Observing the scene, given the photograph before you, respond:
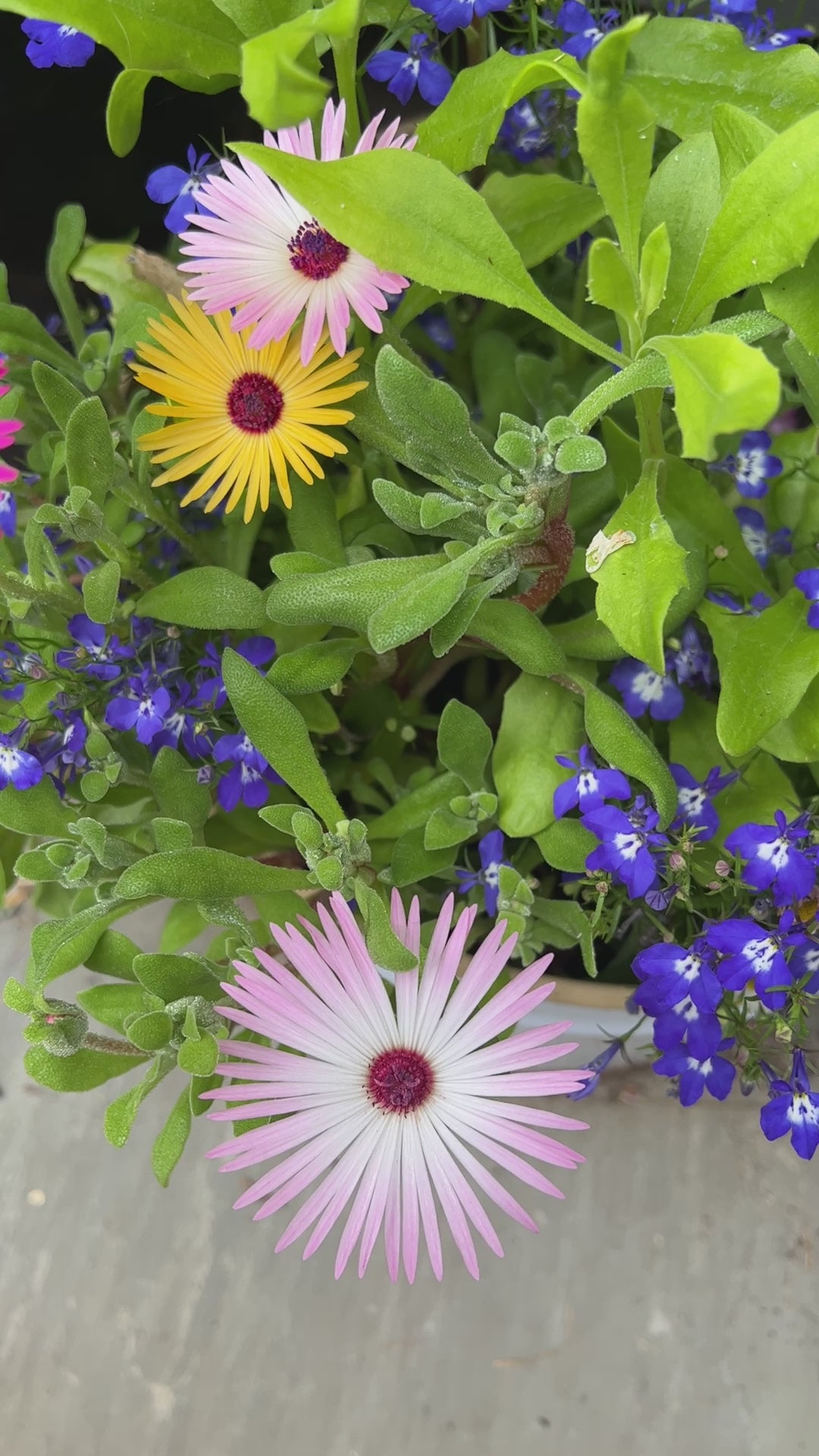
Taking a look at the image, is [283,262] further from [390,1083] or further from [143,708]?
[390,1083]

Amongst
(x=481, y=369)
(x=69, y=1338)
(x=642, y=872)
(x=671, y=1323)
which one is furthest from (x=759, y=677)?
(x=69, y=1338)

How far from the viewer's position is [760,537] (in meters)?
0.46

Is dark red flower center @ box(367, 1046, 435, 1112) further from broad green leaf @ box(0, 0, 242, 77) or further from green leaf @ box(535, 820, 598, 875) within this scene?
broad green leaf @ box(0, 0, 242, 77)

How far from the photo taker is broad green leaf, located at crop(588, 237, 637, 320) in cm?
31

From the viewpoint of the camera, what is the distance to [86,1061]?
39 cm

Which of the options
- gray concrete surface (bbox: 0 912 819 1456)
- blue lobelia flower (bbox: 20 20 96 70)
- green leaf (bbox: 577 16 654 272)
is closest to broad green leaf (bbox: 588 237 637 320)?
green leaf (bbox: 577 16 654 272)

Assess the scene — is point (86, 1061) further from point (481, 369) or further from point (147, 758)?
point (481, 369)

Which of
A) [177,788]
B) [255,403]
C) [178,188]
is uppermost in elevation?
[178,188]

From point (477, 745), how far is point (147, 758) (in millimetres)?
146

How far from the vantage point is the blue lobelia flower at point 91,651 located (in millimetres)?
412

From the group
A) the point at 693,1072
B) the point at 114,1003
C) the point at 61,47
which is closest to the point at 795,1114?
the point at 693,1072

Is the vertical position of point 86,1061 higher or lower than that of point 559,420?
lower

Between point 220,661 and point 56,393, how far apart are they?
0.36 ft

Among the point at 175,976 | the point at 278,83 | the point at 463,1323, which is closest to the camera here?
the point at 278,83
